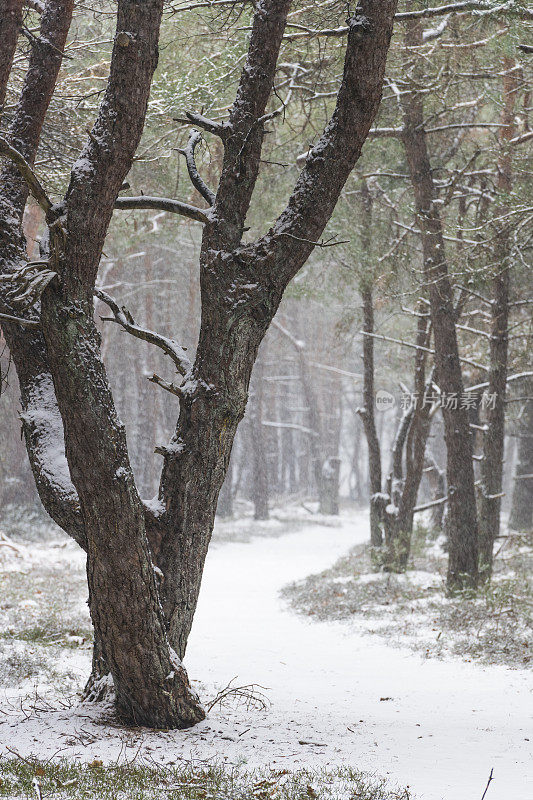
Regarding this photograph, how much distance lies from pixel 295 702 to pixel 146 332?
341cm

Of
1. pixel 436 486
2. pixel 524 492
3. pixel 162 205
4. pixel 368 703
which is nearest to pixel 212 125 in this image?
pixel 162 205

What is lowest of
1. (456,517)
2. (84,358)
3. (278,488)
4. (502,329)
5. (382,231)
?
(278,488)

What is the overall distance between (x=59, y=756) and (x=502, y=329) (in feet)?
30.0

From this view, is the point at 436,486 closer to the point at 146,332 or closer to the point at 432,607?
the point at 432,607

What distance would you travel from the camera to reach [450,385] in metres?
10.2

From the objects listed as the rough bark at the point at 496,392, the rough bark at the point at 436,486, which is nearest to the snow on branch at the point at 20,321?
the rough bark at the point at 496,392

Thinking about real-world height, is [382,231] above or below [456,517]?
above

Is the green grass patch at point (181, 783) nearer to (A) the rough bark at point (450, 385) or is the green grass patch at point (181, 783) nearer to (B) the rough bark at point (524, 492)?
(A) the rough bark at point (450, 385)

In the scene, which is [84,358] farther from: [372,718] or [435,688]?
[435,688]

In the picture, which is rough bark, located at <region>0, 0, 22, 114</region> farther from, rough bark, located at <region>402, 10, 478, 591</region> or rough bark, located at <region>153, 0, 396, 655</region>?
rough bark, located at <region>402, 10, 478, 591</region>

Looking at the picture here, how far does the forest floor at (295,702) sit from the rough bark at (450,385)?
0.71 meters

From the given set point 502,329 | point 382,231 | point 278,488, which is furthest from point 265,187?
point 278,488

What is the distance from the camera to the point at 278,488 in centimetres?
3725

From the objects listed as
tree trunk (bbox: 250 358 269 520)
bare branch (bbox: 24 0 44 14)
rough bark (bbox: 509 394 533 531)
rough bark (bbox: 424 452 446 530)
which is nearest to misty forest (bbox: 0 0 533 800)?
bare branch (bbox: 24 0 44 14)
